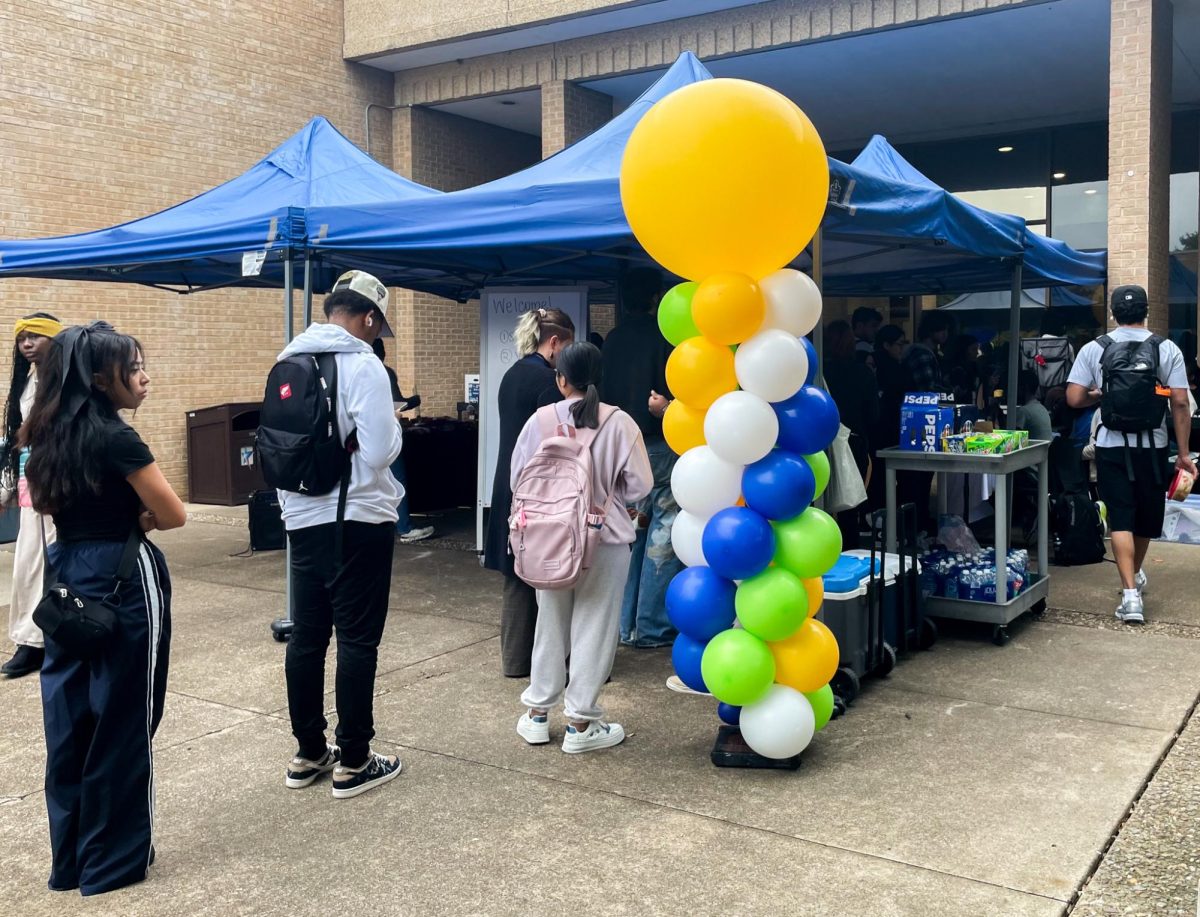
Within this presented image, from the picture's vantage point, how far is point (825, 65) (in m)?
12.9

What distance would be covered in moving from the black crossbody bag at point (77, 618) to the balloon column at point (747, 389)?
198 centimetres

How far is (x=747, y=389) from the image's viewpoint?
4.08 m

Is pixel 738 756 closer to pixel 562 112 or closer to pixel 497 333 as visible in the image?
pixel 497 333

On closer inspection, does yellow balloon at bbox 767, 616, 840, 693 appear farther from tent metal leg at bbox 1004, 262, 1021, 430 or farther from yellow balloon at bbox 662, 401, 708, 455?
tent metal leg at bbox 1004, 262, 1021, 430

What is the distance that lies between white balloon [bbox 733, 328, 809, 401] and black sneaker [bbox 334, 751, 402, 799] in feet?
6.37

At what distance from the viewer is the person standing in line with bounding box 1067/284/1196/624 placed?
6.25 m

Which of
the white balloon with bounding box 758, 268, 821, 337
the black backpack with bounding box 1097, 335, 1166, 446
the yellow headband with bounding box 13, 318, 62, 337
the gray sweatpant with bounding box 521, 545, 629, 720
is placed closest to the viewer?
the white balloon with bounding box 758, 268, 821, 337

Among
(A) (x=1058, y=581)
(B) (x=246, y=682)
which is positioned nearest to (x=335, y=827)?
(B) (x=246, y=682)

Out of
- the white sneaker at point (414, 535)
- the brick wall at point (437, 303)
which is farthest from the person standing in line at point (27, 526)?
the brick wall at point (437, 303)

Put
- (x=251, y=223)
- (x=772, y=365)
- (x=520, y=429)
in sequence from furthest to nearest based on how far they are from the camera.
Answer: (x=251, y=223) < (x=520, y=429) < (x=772, y=365)

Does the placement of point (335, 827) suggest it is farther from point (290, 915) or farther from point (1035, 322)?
point (1035, 322)

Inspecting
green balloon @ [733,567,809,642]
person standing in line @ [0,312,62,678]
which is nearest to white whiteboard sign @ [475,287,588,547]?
person standing in line @ [0,312,62,678]

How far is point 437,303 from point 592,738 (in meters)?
11.5

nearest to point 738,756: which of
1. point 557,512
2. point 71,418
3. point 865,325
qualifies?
point 557,512
